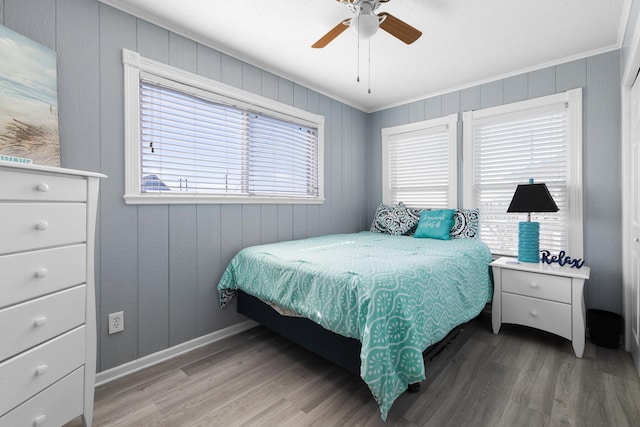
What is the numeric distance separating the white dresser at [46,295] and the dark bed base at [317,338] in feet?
3.43

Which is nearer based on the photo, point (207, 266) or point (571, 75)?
point (207, 266)

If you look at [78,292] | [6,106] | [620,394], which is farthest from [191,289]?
[620,394]

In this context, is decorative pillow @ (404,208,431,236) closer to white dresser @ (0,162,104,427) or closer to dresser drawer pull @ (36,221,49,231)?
white dresser @ (0,162,104,427)

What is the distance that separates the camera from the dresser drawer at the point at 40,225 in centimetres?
104

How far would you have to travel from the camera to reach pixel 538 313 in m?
2.29

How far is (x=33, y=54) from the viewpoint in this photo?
1532mm

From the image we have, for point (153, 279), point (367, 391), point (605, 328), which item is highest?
point (153, 279)

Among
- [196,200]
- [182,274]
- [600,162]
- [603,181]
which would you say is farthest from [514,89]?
[182,274]

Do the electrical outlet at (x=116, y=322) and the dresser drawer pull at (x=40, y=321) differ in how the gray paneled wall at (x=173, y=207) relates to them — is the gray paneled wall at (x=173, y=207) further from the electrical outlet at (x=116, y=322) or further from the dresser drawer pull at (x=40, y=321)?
the dresser drawer pull at (x=40, y=321)

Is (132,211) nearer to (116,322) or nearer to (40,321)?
(116,322)

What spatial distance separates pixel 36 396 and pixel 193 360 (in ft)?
3.40

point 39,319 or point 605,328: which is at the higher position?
point 39,319

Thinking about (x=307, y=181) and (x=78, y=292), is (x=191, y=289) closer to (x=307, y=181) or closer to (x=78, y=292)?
(x=78, y=292)

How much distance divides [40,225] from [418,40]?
8.43ft
